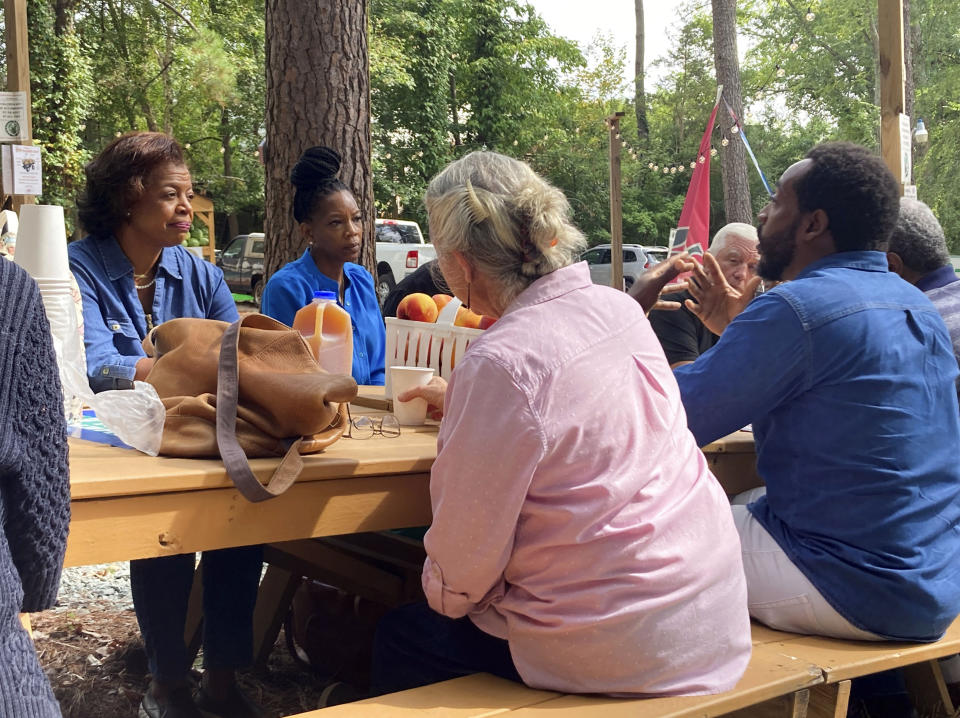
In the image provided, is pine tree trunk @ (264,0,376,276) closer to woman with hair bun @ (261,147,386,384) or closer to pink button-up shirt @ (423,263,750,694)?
woman with hair bun @ (261,147,386,384)

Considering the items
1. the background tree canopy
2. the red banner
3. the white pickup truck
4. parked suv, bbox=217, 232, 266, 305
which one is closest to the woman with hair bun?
the red banner

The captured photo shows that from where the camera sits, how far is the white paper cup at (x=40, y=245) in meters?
2.12

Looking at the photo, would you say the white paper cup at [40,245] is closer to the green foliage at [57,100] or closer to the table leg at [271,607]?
the table leg at [271,607]

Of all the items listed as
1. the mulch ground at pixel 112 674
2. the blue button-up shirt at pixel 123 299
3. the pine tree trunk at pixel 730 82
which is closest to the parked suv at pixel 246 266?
the pine tree trunk at pixel 730 82

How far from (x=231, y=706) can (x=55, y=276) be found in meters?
1.36

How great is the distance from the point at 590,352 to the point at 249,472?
659 mm

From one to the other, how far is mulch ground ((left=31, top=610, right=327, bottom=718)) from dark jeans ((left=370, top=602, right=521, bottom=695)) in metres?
1.09

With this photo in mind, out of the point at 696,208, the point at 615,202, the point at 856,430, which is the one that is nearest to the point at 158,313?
the point at 856,430

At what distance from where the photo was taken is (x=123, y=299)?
3117 mm

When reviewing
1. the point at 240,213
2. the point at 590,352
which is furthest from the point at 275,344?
the point at 240,213

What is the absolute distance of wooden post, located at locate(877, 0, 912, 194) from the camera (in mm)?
5164

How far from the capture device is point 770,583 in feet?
7.47

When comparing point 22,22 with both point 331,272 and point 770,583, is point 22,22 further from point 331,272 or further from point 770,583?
point 770,583

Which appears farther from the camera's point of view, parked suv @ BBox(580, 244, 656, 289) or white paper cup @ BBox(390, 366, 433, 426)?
parked suv @ BBox(580, 244, 656, 289)
